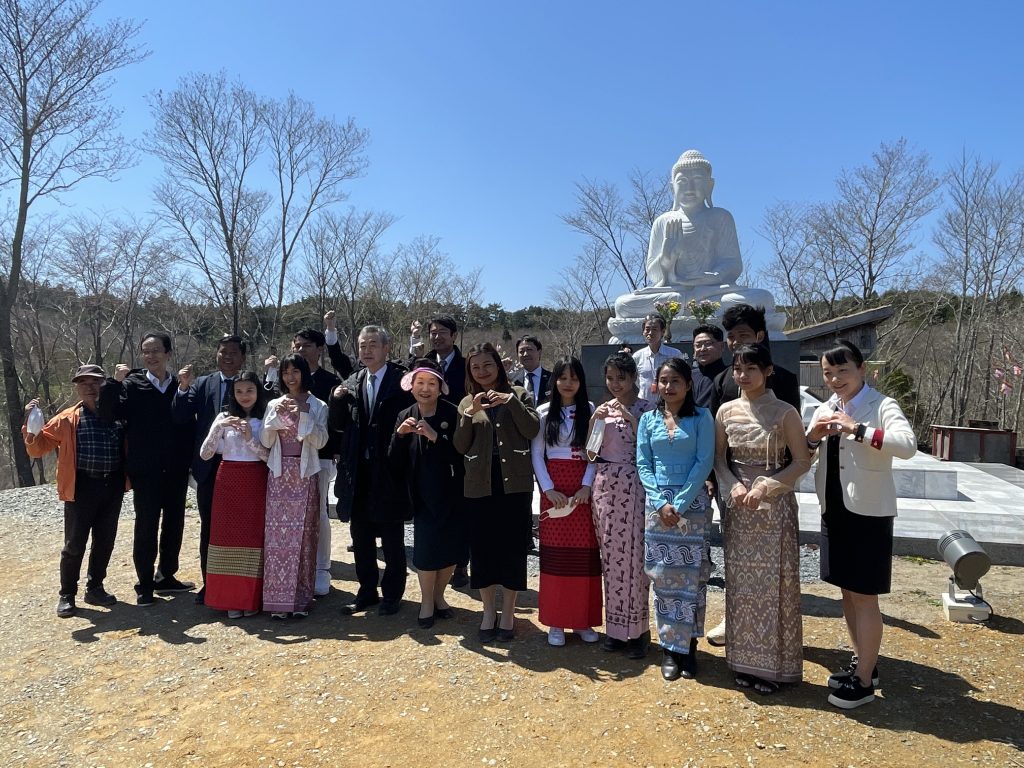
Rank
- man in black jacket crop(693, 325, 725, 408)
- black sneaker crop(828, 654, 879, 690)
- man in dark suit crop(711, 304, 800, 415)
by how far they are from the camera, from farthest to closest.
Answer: man in black jacket crop(693, 325, 725, 408) → man in dark suit crop(711, 304, 800, 415) → black sneaker crop(828, 654, 879, 690)

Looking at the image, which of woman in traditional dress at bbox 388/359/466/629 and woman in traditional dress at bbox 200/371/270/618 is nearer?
woman in traditional dress at bbox 388/359/466/629

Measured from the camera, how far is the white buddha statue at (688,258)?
33.3 ft

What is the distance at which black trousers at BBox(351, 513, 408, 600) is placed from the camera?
13.4 feet

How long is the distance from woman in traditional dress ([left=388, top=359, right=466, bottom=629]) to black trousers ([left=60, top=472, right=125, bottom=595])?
213cm

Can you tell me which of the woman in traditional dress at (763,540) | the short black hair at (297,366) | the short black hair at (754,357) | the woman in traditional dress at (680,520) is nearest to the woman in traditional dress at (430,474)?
the short black hair at (297,366)

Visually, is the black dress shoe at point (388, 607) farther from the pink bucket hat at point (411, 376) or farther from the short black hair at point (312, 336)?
the short black hair at point (312, 336)

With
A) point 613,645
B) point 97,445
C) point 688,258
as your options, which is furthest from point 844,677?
point 688,258

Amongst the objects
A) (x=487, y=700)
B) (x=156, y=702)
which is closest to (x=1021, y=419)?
(x=487, y=700)

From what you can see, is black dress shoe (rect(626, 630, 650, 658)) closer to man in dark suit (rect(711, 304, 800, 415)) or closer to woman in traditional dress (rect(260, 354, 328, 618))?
man in dark suit (rect(711, 304, 800, 415))

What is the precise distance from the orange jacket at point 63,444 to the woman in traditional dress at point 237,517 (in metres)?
0.97

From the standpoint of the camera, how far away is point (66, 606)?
4.27 metres

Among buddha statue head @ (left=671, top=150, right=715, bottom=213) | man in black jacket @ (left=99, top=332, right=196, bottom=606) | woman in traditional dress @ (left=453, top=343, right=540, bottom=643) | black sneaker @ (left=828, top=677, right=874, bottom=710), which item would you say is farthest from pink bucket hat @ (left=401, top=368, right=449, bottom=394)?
buddha statue head @ (left=671, top=150, right=715, bottom=213)

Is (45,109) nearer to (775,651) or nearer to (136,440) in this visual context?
(136,440)

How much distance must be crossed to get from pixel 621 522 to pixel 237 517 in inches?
97.8
